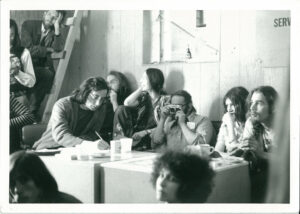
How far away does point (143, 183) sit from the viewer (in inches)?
52.9

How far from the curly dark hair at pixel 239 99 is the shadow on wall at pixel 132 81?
311 millimetres

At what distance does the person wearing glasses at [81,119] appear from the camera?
1476 millimetres

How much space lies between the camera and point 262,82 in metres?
1.38

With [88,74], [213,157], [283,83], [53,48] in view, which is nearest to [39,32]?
[53,48]

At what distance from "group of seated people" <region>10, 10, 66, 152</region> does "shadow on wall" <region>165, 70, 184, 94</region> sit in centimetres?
40

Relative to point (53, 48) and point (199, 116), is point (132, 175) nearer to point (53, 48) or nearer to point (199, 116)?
point (199, 116)

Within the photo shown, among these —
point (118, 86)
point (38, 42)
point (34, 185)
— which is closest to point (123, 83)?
point (118, 86)

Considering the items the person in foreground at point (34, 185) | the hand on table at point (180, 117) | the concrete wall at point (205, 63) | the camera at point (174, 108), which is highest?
the concrete wall at point (205, 63)

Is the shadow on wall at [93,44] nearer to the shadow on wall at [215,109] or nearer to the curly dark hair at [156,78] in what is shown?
the curly dark hair at [156,78]

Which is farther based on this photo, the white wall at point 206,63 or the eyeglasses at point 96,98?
the eyeglasses at point 96,98

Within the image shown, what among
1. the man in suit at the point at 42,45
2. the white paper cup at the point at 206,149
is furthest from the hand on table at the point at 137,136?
the man in suit at the point at 42,45

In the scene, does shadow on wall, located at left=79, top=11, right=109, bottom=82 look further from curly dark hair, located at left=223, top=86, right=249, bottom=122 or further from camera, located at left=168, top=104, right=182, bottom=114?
curly dark hair, located at left=223, top=86, right=249, bottom=122

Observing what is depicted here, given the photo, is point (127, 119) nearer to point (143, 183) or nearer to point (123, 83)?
point (123, 83)

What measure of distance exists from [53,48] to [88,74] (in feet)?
0.52
